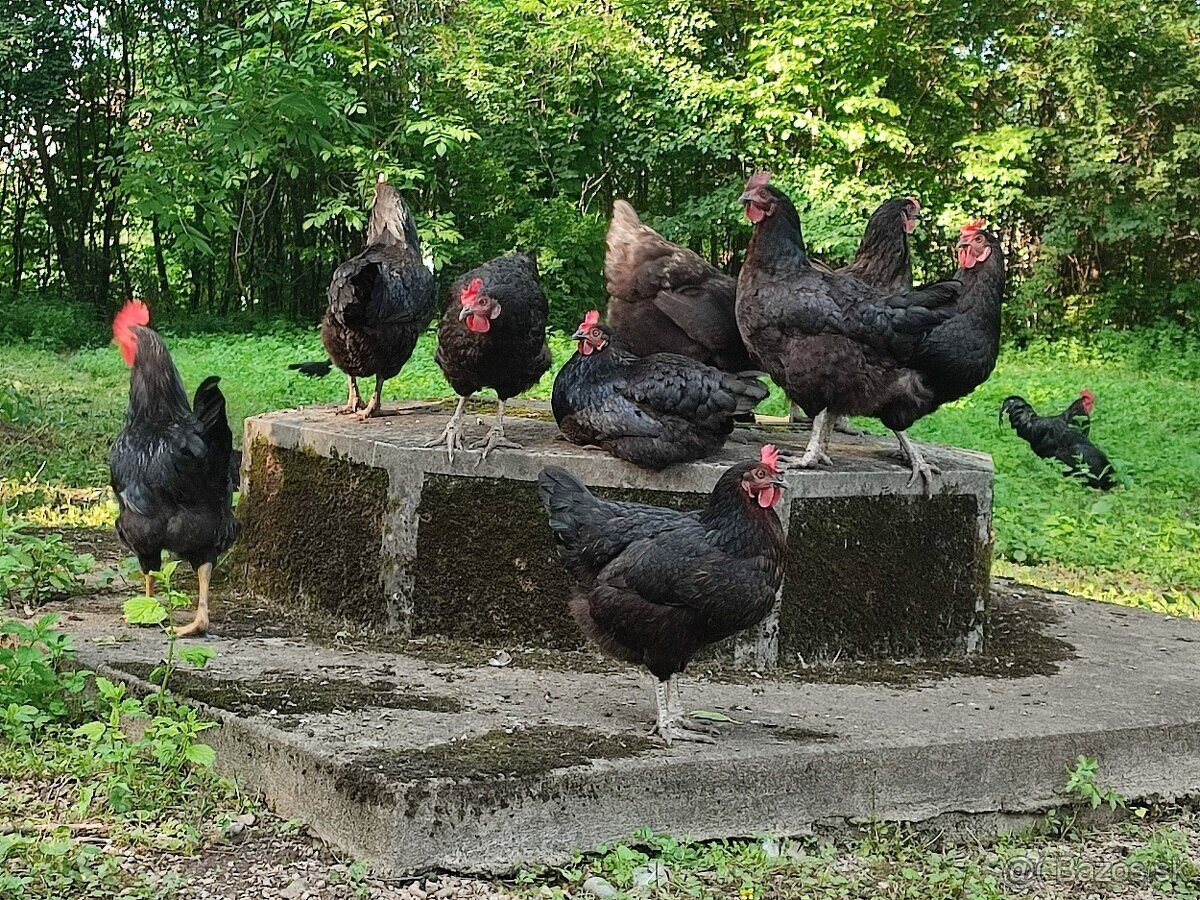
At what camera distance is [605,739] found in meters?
4.09

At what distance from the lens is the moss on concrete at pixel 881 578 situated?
521cm

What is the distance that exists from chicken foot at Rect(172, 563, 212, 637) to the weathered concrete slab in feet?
1.75

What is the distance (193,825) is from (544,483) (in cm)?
155

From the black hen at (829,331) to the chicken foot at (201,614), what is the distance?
2.51m

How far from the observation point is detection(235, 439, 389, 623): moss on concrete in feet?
17.9

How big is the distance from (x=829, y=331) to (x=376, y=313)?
2.21 meters

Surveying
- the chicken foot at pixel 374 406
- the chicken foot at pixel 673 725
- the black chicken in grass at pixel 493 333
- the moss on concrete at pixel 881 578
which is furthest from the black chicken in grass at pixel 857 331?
the chicken foot at pixel 374 406

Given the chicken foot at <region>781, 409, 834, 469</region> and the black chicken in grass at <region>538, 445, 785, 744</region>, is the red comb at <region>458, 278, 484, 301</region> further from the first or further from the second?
the black chicken in grass at <region>538, 445, 785, 744</region>

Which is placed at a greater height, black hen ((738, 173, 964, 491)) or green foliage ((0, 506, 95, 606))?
black hen ((738, 173, 964, 491))

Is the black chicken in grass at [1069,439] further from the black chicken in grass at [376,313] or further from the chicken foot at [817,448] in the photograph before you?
the black chicken in grass at [376,313]

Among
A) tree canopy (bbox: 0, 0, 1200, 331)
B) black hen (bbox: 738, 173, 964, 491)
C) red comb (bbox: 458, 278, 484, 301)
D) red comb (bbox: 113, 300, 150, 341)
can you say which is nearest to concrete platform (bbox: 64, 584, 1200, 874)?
black hen (bbox: 738, 173, 964, 491)

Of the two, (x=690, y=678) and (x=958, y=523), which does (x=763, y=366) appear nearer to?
(x=958, y=523)

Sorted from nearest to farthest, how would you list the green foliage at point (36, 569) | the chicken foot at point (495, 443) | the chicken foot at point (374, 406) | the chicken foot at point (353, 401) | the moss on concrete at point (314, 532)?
the chicken foot at point (495, 443), the moss on concrete at point (314, 532), the green foliage at point (36, 569), the chicken foot at point (374, 406), the chicken foot at point (353, 401)

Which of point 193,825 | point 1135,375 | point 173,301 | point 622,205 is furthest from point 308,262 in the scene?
point 193,825
